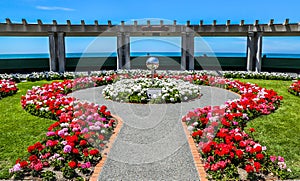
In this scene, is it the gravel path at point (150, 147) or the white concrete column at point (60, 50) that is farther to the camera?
the white concrete column at point (60, 50)

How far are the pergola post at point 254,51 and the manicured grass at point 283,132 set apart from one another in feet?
37.2

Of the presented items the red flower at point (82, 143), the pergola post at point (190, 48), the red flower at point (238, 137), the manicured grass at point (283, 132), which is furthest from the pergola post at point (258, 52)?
the red flower at point (82, 143)

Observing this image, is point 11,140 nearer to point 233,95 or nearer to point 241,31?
point 233,95

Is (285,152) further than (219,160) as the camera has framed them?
Yes

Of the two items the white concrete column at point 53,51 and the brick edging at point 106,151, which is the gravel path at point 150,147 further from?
the white concrete column at point 53,51

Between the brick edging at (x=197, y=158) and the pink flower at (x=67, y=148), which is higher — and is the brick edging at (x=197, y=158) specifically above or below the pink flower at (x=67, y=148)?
below

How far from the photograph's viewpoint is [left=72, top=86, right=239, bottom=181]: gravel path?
16.4ft

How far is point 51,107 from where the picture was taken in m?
8.66

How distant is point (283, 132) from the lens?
24.0 ft

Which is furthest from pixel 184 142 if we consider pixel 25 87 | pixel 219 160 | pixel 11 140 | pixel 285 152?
pixel 25 87

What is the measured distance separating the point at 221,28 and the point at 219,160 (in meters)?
18.0

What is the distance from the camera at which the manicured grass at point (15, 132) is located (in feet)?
18.6

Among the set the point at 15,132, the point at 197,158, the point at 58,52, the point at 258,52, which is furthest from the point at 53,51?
the point at 197,158

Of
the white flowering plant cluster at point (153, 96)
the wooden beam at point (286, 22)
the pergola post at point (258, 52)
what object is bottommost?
the white flowering plant cluster at point (153, 96)
